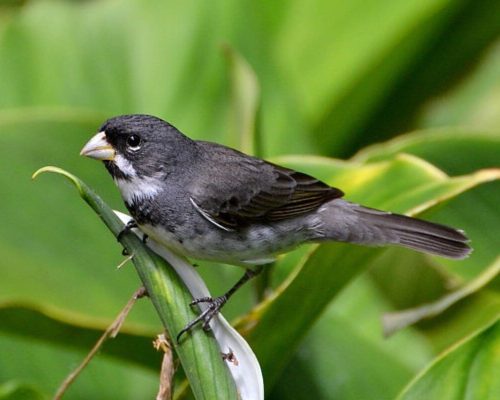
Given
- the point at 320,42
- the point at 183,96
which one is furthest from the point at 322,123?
the point at 183,96

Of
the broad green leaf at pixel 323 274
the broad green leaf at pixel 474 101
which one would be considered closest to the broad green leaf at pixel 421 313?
the broad green leaf at pixel 323 274

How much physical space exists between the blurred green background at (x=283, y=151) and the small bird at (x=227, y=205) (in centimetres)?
8

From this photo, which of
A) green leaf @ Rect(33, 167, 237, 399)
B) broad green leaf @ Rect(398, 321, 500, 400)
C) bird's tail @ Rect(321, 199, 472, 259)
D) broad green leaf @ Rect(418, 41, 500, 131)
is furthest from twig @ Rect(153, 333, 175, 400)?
broad green leaf @ Rect(418, 41, 500, 131)

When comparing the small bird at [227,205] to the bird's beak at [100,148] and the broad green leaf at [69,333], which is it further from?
the broad green leaf at [69,333]

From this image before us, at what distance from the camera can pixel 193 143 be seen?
2596 millimetres

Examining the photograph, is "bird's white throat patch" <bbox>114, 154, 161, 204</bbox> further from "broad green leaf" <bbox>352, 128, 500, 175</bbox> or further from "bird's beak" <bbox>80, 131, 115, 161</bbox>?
"broad green leaf" <bbox>352, 128, 500, 175</bbox>

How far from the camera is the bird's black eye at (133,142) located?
8.05ft

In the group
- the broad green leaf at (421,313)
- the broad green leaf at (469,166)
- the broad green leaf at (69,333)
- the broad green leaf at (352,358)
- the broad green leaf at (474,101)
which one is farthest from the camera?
the broad green leaf at (474,101)

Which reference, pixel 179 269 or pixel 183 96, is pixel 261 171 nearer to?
pixel 179 269

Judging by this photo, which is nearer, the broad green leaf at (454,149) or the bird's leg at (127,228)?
the bird's leg at (127,228)

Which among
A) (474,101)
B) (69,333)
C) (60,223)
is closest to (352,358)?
(69,333)

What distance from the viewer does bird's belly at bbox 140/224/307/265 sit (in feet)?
7.80

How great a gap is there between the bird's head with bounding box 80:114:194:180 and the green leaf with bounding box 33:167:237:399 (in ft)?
1.20

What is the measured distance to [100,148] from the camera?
7.90 ft
